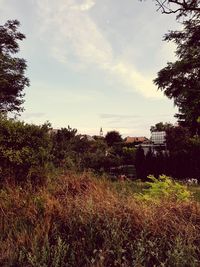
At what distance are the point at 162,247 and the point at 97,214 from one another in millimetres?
1048

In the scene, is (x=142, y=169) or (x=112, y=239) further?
(x=142, y=169)

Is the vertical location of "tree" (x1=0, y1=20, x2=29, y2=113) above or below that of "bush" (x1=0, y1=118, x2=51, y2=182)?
above

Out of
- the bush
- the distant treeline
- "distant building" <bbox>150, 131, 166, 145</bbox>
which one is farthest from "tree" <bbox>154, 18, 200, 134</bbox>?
"distant building" <bbox>150, 131, 166, 145</bbox>

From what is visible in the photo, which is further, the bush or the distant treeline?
the distant treeline

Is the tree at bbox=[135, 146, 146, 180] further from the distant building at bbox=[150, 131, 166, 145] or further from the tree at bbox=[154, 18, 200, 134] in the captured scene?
the distant building at bbox=[150, 131, 166, 145]

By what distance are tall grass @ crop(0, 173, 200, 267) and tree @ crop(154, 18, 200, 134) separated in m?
20.6

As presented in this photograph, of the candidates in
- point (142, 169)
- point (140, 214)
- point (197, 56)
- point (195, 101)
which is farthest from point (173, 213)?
point (197, 56)

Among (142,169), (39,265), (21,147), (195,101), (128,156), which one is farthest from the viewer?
(128,156)

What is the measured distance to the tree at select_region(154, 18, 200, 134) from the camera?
25.4 m

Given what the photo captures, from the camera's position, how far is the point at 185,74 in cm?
2856

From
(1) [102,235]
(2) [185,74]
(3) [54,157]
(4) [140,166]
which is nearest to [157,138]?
(2) [185,74]

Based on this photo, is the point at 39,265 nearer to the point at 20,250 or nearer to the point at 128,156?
the point at 20,250

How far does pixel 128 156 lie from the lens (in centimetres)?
3469

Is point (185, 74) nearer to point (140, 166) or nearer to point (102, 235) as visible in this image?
point (140, 166)
